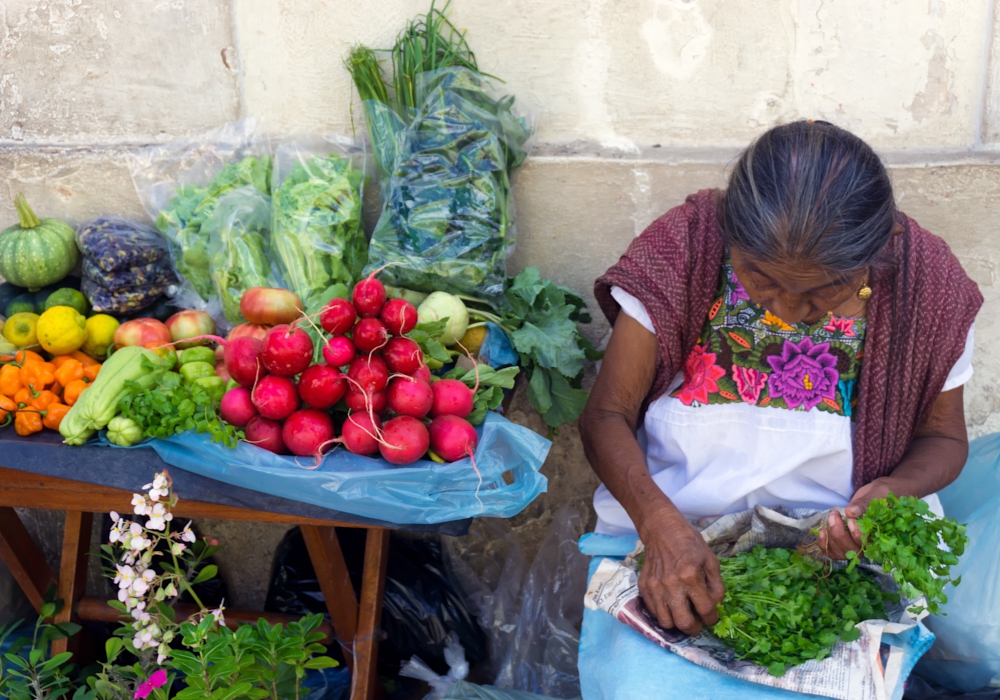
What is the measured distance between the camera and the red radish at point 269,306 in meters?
1.93

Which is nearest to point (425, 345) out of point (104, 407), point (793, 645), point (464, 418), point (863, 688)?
point (464, 418)

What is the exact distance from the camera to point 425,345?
1.88 meters

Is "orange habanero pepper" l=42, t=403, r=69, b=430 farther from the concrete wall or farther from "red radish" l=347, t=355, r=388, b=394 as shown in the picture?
the concrete wall

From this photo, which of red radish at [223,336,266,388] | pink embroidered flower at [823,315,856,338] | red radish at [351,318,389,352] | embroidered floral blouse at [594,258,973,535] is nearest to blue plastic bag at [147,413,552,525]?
red radish at [223,336,266,388]

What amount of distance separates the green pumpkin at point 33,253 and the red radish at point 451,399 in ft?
4.38

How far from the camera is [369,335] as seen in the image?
66.1 inches

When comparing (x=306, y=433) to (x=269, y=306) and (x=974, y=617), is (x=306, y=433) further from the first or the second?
(x=974, y=617)

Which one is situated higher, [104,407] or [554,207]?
[554,207]

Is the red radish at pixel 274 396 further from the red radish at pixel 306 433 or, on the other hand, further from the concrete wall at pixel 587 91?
the concrete wall at pixel 587 91

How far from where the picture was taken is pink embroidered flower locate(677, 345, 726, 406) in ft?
6.32

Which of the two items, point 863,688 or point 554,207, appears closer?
point 863,688

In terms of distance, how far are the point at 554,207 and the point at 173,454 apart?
1.37 m

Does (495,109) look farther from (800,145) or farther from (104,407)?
(104,407)

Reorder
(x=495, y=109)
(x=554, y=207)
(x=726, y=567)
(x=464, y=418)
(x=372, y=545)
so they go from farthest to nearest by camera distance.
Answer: (x=554, y=207) < (x=495, y=109) < (x=372, y=545) < (x=464, y=418) < (x=726, y=567)
